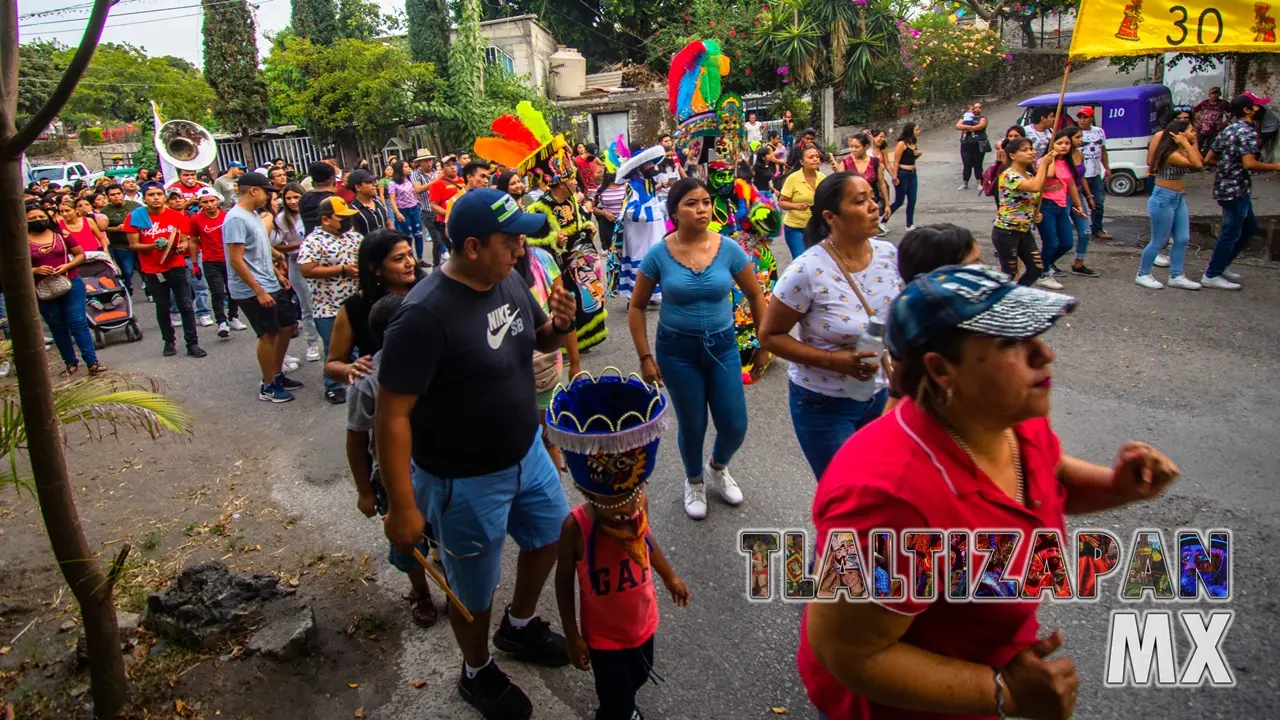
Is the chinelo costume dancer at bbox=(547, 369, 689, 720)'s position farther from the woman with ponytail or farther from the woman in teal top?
the woman in teal top

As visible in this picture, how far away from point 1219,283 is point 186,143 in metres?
15.8

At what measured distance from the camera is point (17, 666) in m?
3.23

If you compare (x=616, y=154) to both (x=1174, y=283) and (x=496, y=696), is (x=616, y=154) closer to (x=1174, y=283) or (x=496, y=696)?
(x=1174, y=283)

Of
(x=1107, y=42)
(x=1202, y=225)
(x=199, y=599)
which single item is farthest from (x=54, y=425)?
(x=1202, y=225)

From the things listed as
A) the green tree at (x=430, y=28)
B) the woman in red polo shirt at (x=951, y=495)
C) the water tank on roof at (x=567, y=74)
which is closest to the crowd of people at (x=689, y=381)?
the woman in red polo shirt at (x=951, y=495)

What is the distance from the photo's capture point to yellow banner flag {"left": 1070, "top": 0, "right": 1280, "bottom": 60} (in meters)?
6.62

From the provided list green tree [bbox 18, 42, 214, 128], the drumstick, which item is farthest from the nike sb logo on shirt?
green tree [bbox 18, 42, 214, 128]

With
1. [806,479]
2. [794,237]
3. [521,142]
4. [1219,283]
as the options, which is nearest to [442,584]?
[806,479]

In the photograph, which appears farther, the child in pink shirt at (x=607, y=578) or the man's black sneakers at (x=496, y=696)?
the man's black sneakers at (x=496, y=696)

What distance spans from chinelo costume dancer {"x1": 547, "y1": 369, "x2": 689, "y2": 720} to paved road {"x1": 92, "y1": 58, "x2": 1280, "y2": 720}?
50cm

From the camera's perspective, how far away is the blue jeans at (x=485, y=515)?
265 cm

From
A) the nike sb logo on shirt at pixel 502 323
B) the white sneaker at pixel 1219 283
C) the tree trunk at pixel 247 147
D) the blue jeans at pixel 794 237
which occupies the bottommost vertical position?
the white sneaker at pixel 1219 283

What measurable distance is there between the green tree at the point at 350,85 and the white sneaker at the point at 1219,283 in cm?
2064

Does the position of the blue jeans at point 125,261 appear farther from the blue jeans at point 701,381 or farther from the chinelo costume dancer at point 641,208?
the blue jeans at point 701,381
